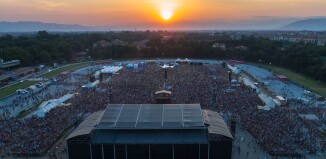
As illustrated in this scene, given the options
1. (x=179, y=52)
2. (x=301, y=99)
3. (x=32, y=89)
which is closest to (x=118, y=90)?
(x=32, y=89)

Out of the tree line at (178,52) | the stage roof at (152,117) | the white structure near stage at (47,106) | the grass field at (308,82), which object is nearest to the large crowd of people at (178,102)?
the white structure near stage at (47,106)

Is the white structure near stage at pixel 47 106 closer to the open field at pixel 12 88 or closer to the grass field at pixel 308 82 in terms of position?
the open field at pixel 12 88

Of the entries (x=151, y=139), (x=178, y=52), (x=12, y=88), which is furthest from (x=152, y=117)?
(x=178, y=52)

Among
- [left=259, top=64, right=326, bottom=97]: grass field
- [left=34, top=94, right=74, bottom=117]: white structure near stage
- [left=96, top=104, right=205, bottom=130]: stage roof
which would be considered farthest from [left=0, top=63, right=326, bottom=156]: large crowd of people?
[left=259, top=64, right=326, bottom=97]: grass field

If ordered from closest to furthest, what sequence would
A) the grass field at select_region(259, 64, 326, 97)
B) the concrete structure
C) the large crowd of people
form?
the concrete structure → the large crowd of people → the grass field at select_region(259, 64, 326, 97)

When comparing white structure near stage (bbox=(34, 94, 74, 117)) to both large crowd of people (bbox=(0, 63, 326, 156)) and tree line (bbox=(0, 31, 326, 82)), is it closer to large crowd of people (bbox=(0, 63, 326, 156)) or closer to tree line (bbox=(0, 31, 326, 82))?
large crowd of people (bbox=(0, 63, 326, 156))

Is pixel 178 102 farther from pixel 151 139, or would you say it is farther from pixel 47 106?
pixel 151 139
